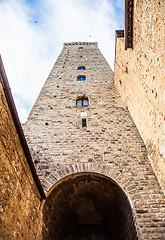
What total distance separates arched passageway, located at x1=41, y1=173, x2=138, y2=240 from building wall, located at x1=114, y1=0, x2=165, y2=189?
59.7 inches

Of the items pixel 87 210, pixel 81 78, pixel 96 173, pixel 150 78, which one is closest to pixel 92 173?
pixel 96 173

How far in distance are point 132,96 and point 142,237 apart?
5.05m

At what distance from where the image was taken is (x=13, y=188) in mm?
3182

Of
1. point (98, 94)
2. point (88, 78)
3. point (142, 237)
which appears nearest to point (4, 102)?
point (142, 237)

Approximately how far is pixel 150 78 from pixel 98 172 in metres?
3.14

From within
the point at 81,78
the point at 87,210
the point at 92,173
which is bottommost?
the point at 87,210

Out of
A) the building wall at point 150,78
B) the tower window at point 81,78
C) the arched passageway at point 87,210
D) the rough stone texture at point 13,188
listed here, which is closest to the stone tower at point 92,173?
the arched passageway at point 87,210

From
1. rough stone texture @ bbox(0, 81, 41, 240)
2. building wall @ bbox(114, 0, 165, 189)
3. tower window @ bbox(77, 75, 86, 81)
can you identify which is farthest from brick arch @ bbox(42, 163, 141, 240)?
tower window @ bbox(77, 75, 86, 81)

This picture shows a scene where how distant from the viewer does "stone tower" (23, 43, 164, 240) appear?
15.5ft

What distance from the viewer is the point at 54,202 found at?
17.8 feet

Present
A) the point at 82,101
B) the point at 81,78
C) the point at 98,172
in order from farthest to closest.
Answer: the point at 81,78, the point at 82,101, the point at 98,172

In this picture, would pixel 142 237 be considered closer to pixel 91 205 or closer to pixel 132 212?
pixel 132 212

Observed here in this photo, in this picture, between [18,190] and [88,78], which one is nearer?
[18,190]

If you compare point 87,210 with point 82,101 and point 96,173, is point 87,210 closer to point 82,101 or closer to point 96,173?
point 96,173
